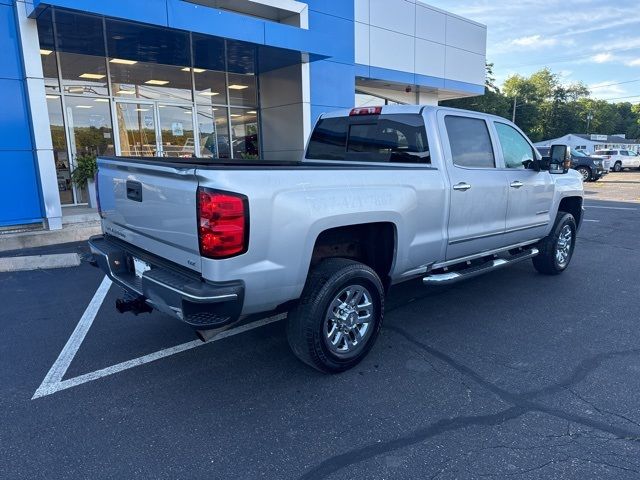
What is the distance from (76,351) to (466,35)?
18567 millimetres

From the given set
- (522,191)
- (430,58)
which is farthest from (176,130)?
(522,191)

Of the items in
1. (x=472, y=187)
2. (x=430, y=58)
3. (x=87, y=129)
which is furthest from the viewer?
(x=430, y=58)

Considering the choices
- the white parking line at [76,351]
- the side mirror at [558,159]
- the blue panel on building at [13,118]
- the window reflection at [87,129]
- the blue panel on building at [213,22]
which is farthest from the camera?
the window reflection at [87,129]

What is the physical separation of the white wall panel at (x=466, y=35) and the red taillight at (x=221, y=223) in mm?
17186

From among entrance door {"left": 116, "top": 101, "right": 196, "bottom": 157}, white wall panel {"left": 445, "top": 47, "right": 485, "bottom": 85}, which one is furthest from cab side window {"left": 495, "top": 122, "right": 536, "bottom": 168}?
white wall panel {"left": 445, "top": 47, "right": 485, "bottom": 85}

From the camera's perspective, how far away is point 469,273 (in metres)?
4.61

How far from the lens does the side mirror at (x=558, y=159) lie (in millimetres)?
5602

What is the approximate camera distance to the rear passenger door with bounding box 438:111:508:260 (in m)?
4.42

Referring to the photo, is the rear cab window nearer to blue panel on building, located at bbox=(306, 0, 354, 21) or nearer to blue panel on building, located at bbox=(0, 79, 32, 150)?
blue panel on building, located at bbox=(0, 79, 32, 150)

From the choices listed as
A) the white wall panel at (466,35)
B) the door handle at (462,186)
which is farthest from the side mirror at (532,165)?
the white wall panel at (466,35)

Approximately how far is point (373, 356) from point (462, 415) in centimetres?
103

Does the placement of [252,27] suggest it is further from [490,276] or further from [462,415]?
[462,415]

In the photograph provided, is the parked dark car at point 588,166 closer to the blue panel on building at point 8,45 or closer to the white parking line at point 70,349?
the blue panel on building at point 8,45

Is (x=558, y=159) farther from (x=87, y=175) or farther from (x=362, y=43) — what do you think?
(x=362, y=43)
